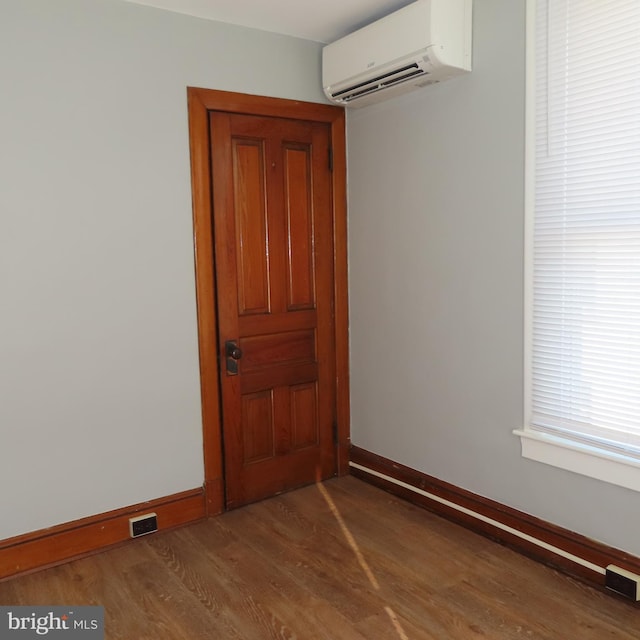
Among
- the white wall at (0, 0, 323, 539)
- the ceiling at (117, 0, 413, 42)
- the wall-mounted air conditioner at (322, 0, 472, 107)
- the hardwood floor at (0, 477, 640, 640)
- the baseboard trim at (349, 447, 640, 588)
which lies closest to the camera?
the hardwood floor at (0, 477, 640, 640)

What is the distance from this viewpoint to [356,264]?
140 inches

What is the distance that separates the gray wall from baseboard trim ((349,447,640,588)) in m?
0.05

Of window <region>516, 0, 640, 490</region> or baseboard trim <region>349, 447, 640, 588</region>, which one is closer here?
window <region>516, 0, 640, 490</region>

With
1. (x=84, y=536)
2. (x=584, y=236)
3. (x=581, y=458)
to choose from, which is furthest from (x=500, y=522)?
(x=84, y=536)

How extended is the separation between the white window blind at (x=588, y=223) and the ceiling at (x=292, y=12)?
0.83 meters

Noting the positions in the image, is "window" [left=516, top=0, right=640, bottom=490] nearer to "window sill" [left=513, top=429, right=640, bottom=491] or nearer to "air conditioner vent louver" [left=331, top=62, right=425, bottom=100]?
"window sill" [left=513, top=429, right=640, bottom=491]

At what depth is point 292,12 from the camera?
291 centimetres

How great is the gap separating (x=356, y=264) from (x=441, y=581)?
5.67ft

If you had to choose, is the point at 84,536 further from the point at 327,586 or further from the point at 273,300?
the point at 273,300

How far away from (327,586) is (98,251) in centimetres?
172

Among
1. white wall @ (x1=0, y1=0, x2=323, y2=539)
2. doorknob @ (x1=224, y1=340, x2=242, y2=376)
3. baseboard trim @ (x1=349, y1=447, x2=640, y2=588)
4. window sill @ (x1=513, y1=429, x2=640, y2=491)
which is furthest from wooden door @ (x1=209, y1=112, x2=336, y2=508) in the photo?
window sill @ (x1=513, y1=429, x2=640, y2=491)

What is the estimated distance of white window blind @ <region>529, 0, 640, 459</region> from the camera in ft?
7.43

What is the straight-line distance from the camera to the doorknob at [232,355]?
3.16m

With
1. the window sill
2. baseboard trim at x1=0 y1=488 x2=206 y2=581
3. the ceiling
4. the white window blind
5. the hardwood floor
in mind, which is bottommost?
the hardwood floor
